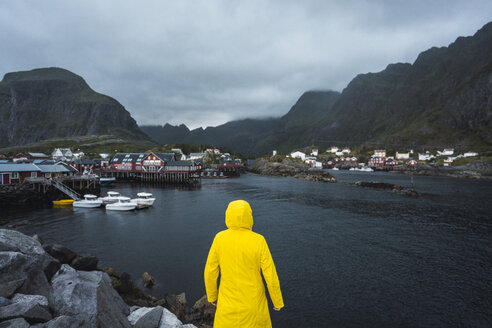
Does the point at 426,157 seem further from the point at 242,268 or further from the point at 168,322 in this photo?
the point at 242,268

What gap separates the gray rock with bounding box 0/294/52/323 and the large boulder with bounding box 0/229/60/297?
0.78 meters

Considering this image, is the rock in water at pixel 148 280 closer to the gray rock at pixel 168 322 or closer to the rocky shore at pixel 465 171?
the gray rock at pixel 168 322

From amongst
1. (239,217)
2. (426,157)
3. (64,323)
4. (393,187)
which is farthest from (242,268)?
(426,157)

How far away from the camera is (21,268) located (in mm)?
9484

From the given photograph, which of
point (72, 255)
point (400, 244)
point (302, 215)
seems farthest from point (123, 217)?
point (400, 244)

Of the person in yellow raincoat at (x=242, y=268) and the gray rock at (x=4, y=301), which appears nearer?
the person in yellow raincoat at (x=242, y=268)

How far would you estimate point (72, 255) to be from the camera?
17.2 meters

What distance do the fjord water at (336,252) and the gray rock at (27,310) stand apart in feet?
31.0

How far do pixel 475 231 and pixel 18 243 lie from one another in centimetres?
4652

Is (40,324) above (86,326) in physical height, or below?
above

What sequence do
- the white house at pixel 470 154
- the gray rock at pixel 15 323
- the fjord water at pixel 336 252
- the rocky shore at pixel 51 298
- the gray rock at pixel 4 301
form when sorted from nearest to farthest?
the gray rock at pixel 15 323
the rocky shore at pixel 51 298
the gray rock at pixel 4 301
the fjord water at pixel 336 252
the white house at pixel 470 154

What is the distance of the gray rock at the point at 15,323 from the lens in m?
6.57

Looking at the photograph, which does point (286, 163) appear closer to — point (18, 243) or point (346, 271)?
point (346, 271)

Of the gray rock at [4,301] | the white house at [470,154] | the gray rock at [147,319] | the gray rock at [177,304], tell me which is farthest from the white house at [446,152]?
the gray rock at [4,301]
